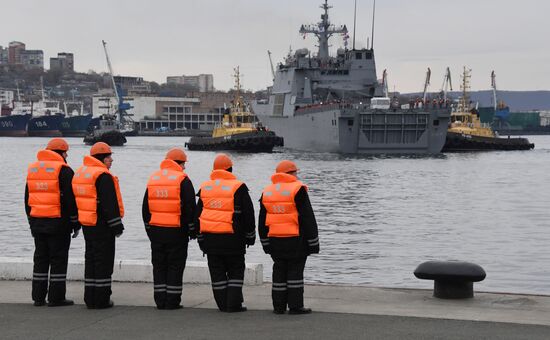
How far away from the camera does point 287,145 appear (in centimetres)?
9938

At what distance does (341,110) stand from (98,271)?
A: 67.1 m

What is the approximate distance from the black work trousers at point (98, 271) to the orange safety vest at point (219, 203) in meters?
1.06

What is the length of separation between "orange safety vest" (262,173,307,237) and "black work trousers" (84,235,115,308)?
178cm

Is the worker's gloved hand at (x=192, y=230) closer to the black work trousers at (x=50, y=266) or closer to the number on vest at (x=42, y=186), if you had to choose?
the black work trousers at (x=50, y=266)

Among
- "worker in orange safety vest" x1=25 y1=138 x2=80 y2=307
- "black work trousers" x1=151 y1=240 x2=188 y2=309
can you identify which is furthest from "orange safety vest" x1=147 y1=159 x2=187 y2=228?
"worker in orange safety vest" x1=25 y1=138 x2=80 y2=307

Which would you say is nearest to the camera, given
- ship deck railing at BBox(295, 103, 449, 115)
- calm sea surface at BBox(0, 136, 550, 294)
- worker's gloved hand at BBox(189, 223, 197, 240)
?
worker's gloved hand at BBox(189, 223, 197, 240)

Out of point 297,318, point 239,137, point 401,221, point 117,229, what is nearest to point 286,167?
point 297,318

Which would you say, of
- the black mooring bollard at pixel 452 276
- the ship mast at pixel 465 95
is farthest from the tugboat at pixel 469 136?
the black mooring bollard at pixel 452 276

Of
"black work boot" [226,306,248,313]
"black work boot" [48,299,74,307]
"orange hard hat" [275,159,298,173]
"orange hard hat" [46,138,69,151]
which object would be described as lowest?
"black work boot" [48,299,74,307]

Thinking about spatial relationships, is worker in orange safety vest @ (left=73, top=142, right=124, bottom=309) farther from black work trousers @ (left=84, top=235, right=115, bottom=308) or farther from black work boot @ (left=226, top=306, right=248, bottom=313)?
black work boot @ (left=226, top=306, right=248, bottom=313)

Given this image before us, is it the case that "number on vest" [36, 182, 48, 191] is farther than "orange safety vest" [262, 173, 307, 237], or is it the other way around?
"number on vest" [36, 182, 48, 191]

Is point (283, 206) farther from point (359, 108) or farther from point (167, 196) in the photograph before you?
point (359, 108)

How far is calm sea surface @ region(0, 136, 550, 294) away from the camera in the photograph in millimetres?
19594

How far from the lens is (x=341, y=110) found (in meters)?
77.6
